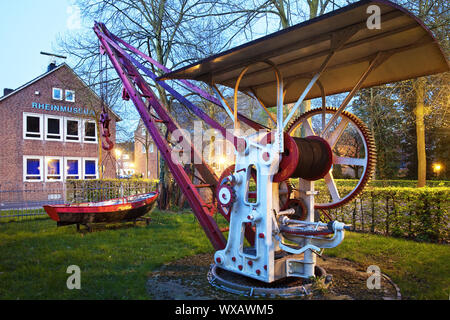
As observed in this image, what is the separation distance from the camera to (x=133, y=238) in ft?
27.9

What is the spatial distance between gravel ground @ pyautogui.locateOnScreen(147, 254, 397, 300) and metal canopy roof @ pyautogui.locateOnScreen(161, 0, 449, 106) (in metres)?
3.31

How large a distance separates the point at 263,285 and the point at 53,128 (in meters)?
23.3

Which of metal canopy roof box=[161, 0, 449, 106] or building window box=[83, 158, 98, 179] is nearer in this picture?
metal canopy roof box=[161, 0, 449, 106]

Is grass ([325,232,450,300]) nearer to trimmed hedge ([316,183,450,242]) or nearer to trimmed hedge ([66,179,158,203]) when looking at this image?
trimmed hedge ([316,183,450,242])

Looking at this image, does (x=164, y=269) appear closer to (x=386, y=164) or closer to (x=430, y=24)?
(x=430, y=24)

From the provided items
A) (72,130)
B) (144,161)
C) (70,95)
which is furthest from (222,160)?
(70,95)

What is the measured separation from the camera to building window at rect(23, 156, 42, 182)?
71.4 feet

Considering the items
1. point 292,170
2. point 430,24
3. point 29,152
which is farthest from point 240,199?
point 29,152

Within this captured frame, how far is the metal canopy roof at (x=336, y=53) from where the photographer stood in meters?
3.75

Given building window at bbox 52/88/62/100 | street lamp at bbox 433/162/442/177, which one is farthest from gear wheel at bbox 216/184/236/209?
street lamp at bbox 433/162/442/177

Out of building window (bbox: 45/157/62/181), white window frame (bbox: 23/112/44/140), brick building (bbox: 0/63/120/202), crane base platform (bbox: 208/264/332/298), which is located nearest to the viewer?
crane base platform (bbox: 208/264/332/298)

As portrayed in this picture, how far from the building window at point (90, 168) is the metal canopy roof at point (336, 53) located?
836 inches

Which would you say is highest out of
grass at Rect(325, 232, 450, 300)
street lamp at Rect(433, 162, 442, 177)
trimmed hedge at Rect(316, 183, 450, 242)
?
street lamp at Rect(433, 162, 442, 177)

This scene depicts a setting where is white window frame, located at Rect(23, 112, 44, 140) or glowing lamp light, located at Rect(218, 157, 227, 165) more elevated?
white window frame, located at Rect(23, 112, 44, 140)
